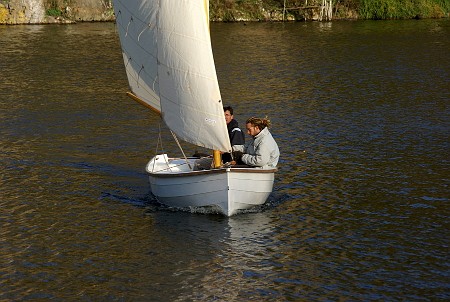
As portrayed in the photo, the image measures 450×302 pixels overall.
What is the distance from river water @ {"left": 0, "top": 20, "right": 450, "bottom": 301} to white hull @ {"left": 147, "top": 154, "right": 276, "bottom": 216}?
483mm

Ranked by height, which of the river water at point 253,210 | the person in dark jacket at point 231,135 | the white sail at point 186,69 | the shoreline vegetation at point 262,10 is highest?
the shoreline vegetation at point 262,10

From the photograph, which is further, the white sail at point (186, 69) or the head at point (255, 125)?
the head at point (255, 125)

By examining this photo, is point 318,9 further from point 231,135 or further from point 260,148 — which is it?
point 260,148

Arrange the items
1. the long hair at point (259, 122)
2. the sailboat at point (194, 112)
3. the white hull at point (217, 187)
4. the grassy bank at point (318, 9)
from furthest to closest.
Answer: the grassy bank at point (318, 9)
the long hair at point (259, 122)
the sailboat at point (194, 112)
the white hull at point (217, 187)

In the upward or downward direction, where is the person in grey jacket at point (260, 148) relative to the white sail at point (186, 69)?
downward

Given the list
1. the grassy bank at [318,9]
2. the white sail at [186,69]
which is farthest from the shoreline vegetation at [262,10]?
the white sail at [186,69]

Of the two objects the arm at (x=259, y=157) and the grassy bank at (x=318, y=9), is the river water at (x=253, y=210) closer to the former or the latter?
the arm at (x=259, y=157)

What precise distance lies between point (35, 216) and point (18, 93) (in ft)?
77.0

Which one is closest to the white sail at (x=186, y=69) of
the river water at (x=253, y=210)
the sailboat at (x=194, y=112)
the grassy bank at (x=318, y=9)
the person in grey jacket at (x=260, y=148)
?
the sailboat at (x=194, y=112)

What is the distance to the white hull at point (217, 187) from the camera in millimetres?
24500

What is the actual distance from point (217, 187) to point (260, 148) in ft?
5.40

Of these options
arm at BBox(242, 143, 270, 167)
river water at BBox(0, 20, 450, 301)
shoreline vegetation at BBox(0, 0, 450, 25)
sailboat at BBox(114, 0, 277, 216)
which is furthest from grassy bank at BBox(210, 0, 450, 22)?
arm at BBox(242, 143, 270, 167)

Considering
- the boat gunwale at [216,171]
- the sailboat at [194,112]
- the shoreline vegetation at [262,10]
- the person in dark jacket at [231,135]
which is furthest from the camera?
the shoreline vegetation at [262,10]

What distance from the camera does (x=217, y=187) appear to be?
81.0ft
